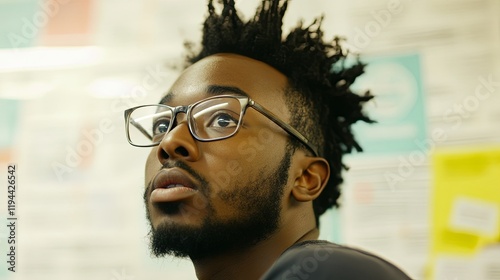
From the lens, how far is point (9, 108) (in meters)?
1.22

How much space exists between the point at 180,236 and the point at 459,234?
0.53 meters

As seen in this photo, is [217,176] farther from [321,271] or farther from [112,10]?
[112,10]

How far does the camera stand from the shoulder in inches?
19.3

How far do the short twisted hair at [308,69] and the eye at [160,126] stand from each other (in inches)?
6.1

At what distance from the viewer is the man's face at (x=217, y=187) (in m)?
0.69

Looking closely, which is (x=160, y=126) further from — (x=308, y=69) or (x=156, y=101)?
(x=156, y=101)

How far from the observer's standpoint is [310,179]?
0.78m

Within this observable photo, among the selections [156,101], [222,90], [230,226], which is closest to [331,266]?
[230,226]

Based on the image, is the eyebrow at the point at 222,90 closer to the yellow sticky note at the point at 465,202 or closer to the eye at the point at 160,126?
the eye at the point at 160,126

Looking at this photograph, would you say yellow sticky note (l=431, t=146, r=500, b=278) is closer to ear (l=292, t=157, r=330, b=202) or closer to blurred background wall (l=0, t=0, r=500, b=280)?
blurred background wall (l=0, t=0, r=500, b=280)

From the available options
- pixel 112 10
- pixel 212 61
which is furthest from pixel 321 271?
pixel 112 10

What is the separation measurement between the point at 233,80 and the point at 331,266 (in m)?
0.34

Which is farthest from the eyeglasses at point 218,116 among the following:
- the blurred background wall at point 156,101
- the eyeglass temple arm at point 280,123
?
the blurred background wall at point 156,101

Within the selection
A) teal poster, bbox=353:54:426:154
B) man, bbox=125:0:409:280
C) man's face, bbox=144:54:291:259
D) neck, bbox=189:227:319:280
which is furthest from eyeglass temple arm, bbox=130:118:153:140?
teal poster, bbox=353:54:426:154
